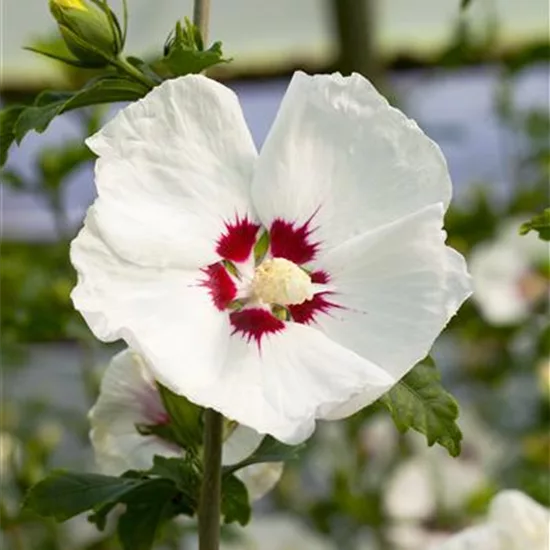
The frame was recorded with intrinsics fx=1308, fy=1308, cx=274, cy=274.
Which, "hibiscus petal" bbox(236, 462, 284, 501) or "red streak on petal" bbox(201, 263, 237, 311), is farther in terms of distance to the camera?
"hibiscus petal" bbox(236, 462, 284, 501)

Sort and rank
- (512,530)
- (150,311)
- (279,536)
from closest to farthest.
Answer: (150,311) < (512,530) < (279,536)

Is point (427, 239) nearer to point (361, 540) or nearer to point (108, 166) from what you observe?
point (108, 166)

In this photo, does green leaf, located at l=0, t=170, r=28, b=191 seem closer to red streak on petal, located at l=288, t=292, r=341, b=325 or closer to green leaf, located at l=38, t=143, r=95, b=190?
green leaf, located at l=38, t=143, r=95, b=190

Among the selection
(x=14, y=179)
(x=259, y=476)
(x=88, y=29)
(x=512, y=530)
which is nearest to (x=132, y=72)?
(x=88, y=29)

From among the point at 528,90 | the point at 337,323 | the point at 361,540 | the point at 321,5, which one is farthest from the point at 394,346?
the point at 528,90

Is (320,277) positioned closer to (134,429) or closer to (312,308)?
(312,308)

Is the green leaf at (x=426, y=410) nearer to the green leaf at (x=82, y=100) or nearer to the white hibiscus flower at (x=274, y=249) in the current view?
the white hibiscus flower at (x=274, y=249)

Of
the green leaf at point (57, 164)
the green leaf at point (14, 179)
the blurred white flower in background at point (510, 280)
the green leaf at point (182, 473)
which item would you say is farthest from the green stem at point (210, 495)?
the blurred white flower in background at point (510, 280)

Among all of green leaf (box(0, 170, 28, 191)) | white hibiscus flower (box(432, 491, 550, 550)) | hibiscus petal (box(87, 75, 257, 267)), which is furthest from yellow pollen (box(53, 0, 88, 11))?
green leaf (box(0, 170, 28, 191))
